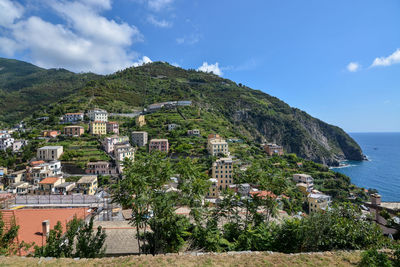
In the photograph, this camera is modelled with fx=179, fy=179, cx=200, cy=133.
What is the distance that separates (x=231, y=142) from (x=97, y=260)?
53.8 meters

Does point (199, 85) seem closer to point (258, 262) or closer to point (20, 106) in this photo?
point (20, 106)

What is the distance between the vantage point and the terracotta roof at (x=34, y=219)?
8.70m

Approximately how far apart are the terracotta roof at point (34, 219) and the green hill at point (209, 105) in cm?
5219

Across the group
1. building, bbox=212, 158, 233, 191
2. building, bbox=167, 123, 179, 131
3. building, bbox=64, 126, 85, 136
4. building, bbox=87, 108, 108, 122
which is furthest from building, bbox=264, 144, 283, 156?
building, bbox=64, 126, 85, 136

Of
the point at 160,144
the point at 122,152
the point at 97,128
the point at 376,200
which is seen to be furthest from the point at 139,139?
the point at 376,200

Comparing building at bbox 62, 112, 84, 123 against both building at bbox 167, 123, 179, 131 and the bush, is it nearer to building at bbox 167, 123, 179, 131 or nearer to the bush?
building at bbox 167, 123, 179, 131

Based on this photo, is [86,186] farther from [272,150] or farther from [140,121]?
[272,150]

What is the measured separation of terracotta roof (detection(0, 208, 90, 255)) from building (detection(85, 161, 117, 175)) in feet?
83.9

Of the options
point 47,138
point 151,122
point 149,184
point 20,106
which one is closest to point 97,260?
point 149,184

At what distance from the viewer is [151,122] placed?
203 ft

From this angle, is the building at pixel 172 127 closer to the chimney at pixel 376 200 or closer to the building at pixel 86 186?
the building at pixel 86 186

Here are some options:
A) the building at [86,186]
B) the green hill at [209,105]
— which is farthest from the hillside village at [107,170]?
the green hill at [209,105]

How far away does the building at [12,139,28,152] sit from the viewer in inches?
1661

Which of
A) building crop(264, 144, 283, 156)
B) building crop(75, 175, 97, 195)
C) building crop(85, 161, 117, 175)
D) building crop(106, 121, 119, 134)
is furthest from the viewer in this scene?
building crop(264, 144, 283, 156)
